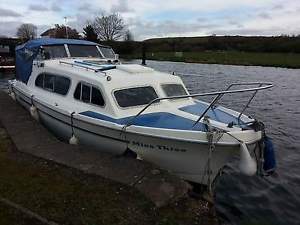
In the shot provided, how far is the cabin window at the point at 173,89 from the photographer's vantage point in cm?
1027

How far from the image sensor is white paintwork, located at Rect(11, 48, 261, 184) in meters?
7.87

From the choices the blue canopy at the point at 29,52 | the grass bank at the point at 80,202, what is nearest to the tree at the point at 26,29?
the blue canopy at the point at 29,52

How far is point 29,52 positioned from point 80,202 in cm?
907

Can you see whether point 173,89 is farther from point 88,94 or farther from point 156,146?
point 156,146

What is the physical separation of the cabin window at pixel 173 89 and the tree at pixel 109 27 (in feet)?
230

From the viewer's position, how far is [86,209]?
641 centimetres

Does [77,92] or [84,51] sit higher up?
[84,51]

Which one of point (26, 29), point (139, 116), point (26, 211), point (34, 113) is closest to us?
point (26, 211)

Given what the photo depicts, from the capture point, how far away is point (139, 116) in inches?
354

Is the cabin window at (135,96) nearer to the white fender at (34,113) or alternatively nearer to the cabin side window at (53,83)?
the cabin side window at (53,83)

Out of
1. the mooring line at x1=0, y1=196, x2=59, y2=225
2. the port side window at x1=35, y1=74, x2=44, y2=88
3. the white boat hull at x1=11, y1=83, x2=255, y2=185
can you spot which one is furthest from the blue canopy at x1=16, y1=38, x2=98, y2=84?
the mooring line at x1=0, y1=196, x2=59, y2=225

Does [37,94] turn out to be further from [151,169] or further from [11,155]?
[151,169]

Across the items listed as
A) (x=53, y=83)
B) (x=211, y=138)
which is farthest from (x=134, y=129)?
(x=53, y=83)

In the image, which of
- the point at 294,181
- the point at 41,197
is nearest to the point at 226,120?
the point at 294,181
